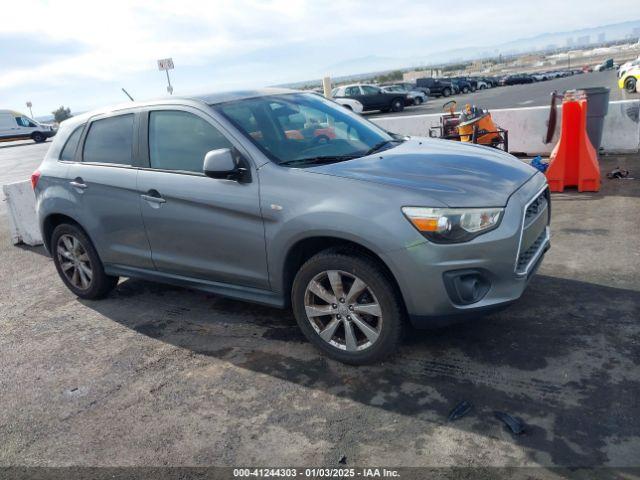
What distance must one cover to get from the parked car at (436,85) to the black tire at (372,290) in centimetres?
4408

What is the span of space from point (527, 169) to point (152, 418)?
119 inches

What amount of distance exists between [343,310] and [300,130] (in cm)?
144

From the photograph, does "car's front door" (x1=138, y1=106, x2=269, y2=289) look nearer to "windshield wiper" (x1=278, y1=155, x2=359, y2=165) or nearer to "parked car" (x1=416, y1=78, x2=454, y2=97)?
"windshield wiper" (x1=278, y1=155, x2=359, y2=165)

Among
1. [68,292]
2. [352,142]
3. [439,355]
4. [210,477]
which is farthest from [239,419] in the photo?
[68,292]

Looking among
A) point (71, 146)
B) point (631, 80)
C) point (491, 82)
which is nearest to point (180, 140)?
point (71, 146)

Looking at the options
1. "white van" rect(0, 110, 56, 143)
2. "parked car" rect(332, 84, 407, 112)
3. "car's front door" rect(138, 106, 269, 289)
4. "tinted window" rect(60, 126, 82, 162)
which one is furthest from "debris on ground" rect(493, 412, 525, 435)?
"white van" rect(0, 110, 56, 143)

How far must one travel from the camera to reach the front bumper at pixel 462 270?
10.3 ft

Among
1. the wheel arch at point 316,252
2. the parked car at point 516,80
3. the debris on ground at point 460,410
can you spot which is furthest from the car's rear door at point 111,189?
the parked car at point 516,80

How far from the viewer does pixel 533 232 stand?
3617mm

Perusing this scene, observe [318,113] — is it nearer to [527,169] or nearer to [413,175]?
[413,175]

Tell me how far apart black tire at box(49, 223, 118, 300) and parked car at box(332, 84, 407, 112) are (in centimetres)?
2646

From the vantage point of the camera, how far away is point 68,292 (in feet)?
18.6

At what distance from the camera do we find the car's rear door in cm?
445

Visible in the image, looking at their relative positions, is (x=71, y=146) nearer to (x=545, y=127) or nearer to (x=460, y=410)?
(x=460, y=410)
